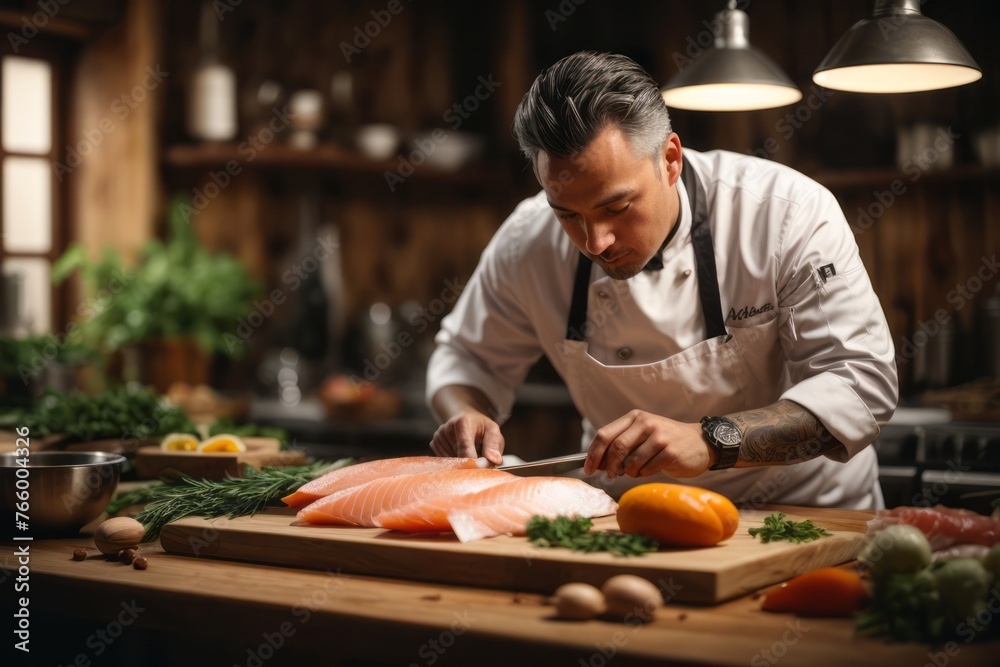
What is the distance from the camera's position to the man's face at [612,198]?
2021 millimetres

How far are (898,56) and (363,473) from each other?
4.70 ft

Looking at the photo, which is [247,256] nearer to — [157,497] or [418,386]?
[418,386]

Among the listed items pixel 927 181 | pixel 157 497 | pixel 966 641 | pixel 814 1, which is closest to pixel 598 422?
pixel 157 497

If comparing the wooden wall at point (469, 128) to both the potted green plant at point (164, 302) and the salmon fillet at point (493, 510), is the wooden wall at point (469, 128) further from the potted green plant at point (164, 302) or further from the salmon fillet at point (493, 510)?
the salmon fillet at point (493, 510)

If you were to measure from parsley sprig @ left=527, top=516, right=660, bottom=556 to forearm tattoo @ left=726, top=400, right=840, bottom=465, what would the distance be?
0.40 meters

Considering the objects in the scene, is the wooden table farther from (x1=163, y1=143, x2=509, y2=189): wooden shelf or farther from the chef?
(x1=163, y1=143, x2=509, y2=189): wooden shelf

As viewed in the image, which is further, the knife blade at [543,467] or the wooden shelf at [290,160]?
the wooden shelf at [290,160]

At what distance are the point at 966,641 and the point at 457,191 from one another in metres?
4.65

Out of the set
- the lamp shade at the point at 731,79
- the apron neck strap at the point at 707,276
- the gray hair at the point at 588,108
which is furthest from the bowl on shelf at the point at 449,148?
the gray hair at the point at 588,108

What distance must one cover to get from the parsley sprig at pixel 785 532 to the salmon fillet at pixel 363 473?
62cm

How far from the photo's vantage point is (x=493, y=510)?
1.78 metres

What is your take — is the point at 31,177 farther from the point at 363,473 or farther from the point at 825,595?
the point at 825,595

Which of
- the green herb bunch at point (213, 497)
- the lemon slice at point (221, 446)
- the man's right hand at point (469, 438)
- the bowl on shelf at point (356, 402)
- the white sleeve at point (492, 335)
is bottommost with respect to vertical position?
the bowl on shelf at point (356, 402)

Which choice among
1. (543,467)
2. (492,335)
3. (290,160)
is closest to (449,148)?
(290,160)
